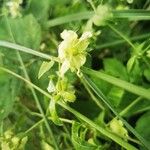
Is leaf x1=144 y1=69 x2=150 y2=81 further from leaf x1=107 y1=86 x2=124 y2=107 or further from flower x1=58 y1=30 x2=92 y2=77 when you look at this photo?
flower x1=58 y1=30 x2=92 y2=77

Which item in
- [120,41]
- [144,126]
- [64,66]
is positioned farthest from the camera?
[120,41]

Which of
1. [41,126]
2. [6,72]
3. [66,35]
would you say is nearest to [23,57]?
[6,72]

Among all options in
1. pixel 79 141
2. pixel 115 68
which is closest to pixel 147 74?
pixel 115 68

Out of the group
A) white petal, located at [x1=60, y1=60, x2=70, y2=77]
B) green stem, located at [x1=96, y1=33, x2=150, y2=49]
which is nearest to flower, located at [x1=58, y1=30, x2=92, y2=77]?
A: white petal, located at [x1=60, y1=60, x2=70, y2=77]

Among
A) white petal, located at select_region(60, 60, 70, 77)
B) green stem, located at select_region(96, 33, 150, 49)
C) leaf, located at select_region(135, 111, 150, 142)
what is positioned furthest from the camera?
green stem, located at select_region(96, 33, 150, 49)

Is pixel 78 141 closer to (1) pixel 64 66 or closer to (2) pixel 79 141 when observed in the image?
(2) pixel 79 141

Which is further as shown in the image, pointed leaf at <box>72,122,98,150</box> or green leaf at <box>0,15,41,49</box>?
green leaf at <box>0,15,41,49</box>

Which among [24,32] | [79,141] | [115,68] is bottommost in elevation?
[79,141]

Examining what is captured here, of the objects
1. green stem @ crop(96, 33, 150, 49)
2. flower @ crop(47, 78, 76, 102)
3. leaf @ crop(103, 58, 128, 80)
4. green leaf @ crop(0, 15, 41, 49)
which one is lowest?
flower @ crop(47, 78, 76, 102)
